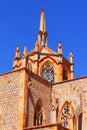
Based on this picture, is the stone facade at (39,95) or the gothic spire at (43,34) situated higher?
the gothic spire at (43,34)

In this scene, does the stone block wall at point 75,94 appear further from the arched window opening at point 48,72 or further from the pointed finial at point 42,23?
the pointed finial at point 42,23

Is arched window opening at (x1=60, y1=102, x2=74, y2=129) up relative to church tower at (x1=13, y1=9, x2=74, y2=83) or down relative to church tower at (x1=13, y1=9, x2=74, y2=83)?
down

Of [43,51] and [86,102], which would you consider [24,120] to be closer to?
[86,102]

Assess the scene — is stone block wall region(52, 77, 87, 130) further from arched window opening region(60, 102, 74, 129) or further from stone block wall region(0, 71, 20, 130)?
stone block wall region(0, 71, 20, 130)

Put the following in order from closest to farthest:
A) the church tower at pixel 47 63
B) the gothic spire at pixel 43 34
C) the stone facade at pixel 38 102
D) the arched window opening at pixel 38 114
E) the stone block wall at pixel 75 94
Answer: the stone facade at pixel 38 102
the arched window opening at pixel 38 114
the stone block wall at pixel 75 94
the church tower at pixel 47 63
the gothic spire at pixel 43 34

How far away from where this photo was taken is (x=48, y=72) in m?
37.6

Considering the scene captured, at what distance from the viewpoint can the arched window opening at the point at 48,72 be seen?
37.4m

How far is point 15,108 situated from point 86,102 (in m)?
5.54

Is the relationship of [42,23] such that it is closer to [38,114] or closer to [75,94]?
[75,94]

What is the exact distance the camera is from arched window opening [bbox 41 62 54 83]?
123 feet

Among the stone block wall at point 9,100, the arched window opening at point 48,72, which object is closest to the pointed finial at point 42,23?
the arched window opening at point 48,72

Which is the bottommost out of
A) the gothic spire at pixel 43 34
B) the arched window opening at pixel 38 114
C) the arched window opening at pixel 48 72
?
the arched window opening at pixel 38 114

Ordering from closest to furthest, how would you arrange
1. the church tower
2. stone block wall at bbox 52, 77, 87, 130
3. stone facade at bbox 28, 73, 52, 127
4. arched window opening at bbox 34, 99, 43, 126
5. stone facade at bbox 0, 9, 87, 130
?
stone facade at bbox 0, 9, 87, 130 < stone facade at bbox 28, 73, 52, 127 < arched window opening at bbox 34, 99, 43, 126 < stone block wall at bbox 52, 77, 87, 130 < the church tower

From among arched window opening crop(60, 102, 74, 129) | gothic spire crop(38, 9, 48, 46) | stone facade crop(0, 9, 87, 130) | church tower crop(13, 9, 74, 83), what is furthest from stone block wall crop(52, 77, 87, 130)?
gothic spire crop(38, 9, 48, 46)
